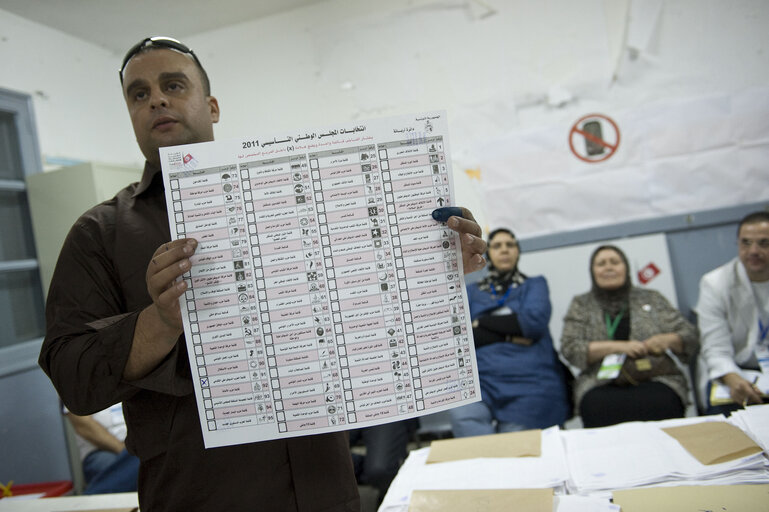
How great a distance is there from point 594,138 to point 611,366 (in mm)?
1507

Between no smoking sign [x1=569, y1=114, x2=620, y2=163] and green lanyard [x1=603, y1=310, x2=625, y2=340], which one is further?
no smoking sign [x1=569, y1=114, x2=620, y2=163]

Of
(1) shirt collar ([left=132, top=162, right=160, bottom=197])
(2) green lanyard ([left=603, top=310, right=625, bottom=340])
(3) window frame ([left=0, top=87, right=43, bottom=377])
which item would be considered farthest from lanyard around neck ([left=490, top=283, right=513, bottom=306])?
(3) window frame ([left=0, top=87, right=43, bottom=377])

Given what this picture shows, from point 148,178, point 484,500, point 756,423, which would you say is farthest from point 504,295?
point 148,178

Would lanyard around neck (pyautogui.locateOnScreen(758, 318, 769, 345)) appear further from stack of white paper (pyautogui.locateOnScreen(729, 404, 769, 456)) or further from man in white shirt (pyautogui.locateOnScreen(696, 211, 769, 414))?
stack of white paper (pyautogui.locateOnScreen(729, 404, 769, 456))

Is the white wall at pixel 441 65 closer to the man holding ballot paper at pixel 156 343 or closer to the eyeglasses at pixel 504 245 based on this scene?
the eyeglasses at pixel 504 245

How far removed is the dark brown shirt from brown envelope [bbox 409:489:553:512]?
25cm

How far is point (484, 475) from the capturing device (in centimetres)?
131

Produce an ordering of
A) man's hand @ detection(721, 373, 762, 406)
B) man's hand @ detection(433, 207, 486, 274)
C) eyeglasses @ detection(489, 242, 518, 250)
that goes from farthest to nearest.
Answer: eyeglasses @ detection(489, 242, 518, 250)
man's hand @ detection(721, 373, 762, 406)
man's hand @ detection(433, 207, 486, 274)

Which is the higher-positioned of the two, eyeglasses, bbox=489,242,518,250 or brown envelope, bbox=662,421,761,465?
eyeglasses, bbox=489,242,518,250

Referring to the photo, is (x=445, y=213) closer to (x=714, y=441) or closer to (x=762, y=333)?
(x=714, y=441)

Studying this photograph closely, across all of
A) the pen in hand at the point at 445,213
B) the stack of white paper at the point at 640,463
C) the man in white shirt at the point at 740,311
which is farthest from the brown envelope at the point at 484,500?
the man in white shirt at the point at 740,311

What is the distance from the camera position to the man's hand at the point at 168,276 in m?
0.85

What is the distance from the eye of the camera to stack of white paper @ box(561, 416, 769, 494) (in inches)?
45.6

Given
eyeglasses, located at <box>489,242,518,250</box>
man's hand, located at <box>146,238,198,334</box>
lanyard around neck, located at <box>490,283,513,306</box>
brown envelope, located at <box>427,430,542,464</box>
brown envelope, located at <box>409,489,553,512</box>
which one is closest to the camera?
man's hand, located at <box>146,238,198,334</box>
